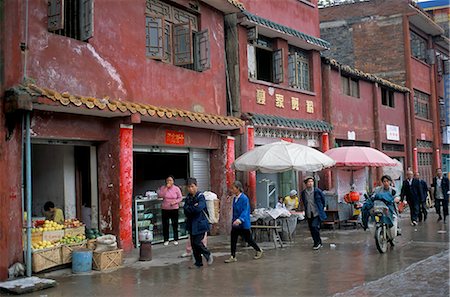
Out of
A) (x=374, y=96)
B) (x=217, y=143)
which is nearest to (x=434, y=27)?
(x=374, y=96)

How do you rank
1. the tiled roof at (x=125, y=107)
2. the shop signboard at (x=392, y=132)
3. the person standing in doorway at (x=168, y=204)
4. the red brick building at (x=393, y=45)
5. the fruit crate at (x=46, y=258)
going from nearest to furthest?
the tiled roof at (x=125, y=107) → the fruit crate at (x=46, y=258) → the person standing in doorway at (x=168, y=204) → the shop signboard at (x=392, y=132) → the red brick building at (x=393, y=45)

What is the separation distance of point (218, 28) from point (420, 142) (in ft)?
60.5

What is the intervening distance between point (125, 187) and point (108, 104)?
6.22 feet

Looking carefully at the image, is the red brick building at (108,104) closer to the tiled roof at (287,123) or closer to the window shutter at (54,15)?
the window shutter at (54,15)

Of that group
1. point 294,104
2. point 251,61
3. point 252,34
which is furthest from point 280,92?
point 252,34

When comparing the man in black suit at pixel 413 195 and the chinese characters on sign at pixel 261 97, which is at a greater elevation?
the chinese characters on sign at pixel 261 97

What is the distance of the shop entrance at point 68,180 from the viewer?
35.9ft

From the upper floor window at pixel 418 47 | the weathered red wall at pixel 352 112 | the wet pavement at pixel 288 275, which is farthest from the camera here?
the upper floor window at pixel 418 47

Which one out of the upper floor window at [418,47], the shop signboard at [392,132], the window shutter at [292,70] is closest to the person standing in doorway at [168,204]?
the window shutter at [292,70]

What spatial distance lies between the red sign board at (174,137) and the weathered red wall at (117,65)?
664 millimetres

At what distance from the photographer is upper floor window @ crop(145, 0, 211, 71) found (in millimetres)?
11922

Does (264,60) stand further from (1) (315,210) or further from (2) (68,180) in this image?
(2) (68,180)

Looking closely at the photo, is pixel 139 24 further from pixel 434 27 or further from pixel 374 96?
pixel 434 27

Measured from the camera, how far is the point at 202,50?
1332cm
